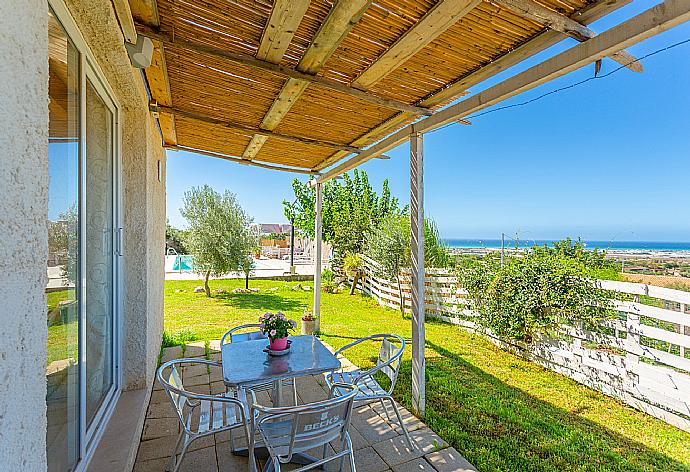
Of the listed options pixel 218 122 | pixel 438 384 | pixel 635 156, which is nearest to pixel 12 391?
pixel 218 122

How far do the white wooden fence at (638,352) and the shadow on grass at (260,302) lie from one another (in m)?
5.33

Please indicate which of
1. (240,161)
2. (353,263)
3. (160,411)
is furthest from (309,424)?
(353,263)

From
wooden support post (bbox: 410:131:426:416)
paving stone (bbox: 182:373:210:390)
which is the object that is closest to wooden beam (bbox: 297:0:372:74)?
wooden support post (bbox: 410:131:426:416)

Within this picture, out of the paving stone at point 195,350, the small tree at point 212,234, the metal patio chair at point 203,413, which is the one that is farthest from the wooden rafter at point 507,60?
the small tree at point 212,234

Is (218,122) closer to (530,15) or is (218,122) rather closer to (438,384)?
(530,15)

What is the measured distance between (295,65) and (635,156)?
48563 mm

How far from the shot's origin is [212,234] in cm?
932

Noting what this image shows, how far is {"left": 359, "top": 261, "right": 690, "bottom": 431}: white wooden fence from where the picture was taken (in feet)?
10.6

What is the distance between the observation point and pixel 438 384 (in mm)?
3871

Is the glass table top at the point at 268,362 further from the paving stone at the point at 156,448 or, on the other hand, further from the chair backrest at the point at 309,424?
the paving stone at the point at 156,448

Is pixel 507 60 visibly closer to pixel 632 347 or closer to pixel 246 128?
pixel 246 128

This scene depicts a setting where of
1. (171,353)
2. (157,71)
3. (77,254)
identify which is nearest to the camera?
(77,254)

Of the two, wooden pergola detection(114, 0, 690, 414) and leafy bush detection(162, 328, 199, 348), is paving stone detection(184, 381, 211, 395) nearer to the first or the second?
leafy bush detection(162, 328, 199, 348)

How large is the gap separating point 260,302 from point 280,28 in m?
7.62
